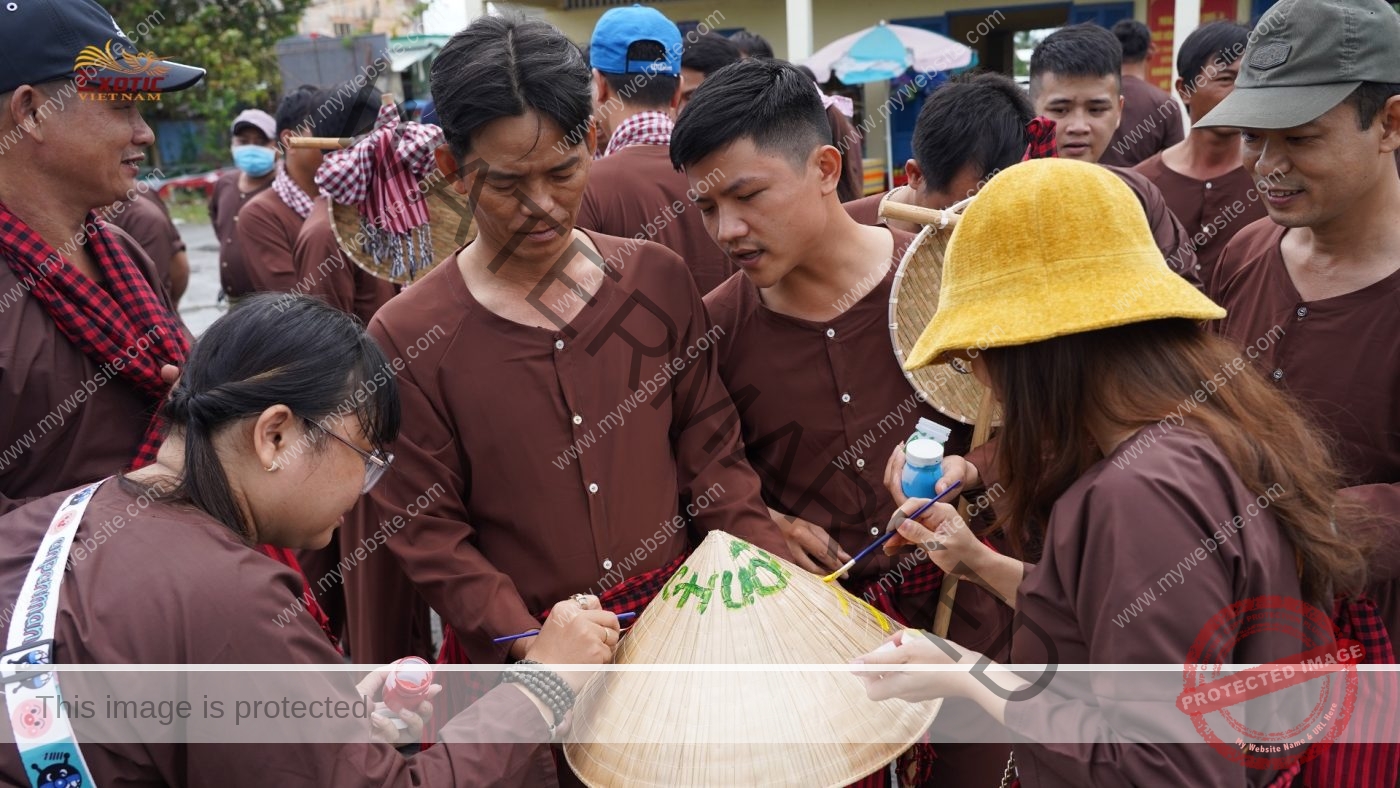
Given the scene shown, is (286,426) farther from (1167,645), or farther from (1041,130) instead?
(1041,130)

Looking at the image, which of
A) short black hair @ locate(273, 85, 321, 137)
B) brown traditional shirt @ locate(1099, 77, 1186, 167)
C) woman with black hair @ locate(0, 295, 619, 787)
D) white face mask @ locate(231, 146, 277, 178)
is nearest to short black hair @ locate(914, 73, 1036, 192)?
woman with black hair @ locate(0, 295, 619, 787)

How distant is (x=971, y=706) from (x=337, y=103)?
4783mm

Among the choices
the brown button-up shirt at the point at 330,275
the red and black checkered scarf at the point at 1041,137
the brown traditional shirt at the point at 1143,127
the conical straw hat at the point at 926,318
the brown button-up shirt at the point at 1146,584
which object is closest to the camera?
the brown button-up shirt at the point at 1146,584

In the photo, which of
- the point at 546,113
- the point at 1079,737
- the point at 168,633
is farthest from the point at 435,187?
the point at 1079,737

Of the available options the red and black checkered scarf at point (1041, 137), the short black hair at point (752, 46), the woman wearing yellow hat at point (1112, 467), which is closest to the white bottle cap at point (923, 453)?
the woman wearing yellow hat at point (1112, 467)

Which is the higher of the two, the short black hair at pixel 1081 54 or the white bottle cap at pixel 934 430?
the short black hair at pixel 1081 54

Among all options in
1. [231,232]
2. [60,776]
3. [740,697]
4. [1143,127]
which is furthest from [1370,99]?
[231,232]

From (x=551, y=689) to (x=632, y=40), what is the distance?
317 centimetres

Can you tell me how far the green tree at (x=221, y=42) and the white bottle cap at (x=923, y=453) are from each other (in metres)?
22.8

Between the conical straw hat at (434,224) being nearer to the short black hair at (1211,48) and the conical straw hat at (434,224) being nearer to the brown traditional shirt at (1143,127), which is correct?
the short black hair at (1211,48)

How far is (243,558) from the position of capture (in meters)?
1.69

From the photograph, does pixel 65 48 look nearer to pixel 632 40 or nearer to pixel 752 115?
pixel 752 115

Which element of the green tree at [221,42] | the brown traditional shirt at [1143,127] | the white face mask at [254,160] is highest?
the brown traditional shirt at [1143,127]

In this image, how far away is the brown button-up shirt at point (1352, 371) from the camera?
2.38 m
